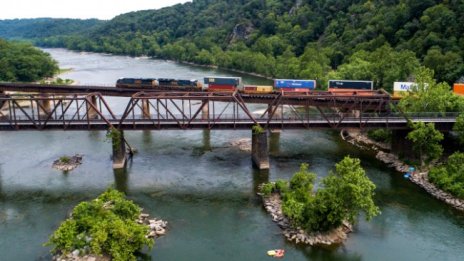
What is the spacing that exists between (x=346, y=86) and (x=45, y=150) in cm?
5725

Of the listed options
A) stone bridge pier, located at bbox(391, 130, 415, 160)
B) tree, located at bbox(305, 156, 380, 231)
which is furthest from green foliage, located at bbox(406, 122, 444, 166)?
tree, located at bbox(305, 156, 380, 231)

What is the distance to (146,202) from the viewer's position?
50531 millimetres

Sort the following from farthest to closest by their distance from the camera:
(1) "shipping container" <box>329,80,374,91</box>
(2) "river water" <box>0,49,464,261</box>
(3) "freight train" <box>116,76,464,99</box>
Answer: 1. (1) "shipping container" <box>329,80,374,91</box>
2. (3) "freight train" <box>116,76,464,99</box>
3. (2) "river water" <box>0,49,464,261</box>

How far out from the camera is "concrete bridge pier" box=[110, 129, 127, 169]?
5988 centimetres

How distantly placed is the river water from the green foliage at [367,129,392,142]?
4.75m

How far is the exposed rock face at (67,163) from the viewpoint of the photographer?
2431 inches

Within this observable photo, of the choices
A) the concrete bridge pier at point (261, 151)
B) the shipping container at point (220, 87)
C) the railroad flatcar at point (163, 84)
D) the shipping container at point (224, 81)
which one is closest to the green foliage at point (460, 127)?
the concrete bridge pier at point (261, 151)

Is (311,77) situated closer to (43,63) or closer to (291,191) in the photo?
(291,191)

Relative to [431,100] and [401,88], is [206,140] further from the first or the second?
[401,88]

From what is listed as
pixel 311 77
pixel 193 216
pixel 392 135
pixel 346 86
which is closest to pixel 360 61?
pixel 311 77

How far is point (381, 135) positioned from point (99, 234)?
159 ft

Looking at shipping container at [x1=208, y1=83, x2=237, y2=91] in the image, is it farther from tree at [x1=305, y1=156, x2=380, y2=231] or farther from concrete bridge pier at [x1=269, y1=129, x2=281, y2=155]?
tree at [x1=305, y1=156, x2=380, y2=231]

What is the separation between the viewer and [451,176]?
51562 mm

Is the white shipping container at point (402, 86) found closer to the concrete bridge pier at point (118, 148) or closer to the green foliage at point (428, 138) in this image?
the green foliage at point (428, 138)
